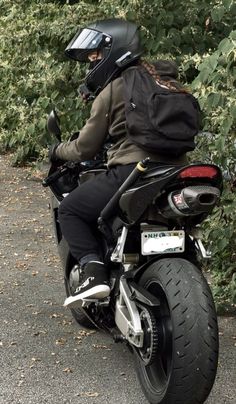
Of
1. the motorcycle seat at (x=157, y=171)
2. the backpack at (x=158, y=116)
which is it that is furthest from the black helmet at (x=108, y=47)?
the motorcycle seat at (x=157, y=171)

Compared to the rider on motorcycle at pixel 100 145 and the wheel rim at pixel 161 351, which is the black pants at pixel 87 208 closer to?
the rider on motorcycle at pixel 100 145

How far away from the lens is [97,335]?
484cm

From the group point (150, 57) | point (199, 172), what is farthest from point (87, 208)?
point (150, 57)

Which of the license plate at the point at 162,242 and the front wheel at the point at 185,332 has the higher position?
the license plate at the point at 162,242

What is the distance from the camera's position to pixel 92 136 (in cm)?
407

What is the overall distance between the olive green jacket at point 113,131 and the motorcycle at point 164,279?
256 mm

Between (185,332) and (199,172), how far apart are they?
2.56 ft

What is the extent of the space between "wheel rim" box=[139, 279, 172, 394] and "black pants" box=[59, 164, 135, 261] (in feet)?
1.76

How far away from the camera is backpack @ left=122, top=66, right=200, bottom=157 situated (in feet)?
12.0

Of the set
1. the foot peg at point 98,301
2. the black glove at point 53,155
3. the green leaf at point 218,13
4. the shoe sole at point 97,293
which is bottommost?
the foot peg at point 98,301

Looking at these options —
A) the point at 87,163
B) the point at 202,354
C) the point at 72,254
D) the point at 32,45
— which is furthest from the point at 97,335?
the point at 32,45

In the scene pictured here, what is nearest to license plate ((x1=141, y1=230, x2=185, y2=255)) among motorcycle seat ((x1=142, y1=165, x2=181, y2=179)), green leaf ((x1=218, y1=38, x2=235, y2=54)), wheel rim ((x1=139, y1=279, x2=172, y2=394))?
wheel rim ((x1=139, y1=279, x2=172, y2=394))

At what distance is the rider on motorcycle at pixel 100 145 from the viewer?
3959 millimetres

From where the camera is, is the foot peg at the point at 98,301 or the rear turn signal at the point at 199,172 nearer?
the rear turn signal at the point at 199,172
